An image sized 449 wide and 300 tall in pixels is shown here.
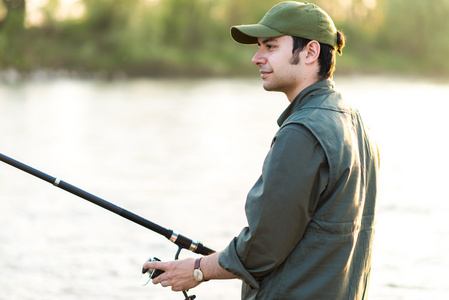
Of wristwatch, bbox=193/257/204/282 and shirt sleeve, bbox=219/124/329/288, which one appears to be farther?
wristwatch, bbox=193/257/204/282

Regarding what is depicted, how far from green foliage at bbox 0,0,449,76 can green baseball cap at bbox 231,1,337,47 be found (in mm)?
44837

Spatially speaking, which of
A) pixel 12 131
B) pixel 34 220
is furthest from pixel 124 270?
pixel 12 131

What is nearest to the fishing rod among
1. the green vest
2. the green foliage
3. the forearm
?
the forearm

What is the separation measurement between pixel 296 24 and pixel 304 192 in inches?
19.9

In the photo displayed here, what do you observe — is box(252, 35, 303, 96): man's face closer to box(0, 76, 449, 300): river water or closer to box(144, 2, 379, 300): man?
box(144, 2, 379, 300): man

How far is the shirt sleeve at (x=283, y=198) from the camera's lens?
6.31ft

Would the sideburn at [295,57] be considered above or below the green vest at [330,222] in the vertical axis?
above

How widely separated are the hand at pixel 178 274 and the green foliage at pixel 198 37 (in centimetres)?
4474

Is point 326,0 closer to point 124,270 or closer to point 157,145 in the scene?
point 157,145

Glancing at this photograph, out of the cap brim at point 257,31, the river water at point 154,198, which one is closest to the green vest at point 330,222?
the cap brim at point 257,31

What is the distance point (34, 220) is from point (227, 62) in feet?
170

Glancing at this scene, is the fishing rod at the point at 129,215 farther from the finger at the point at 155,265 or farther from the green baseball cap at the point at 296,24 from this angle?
the green baseball cap at the point at 296,24

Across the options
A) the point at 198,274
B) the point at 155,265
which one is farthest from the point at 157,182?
the point at 198,274

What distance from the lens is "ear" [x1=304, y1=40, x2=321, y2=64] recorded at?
214 cm
